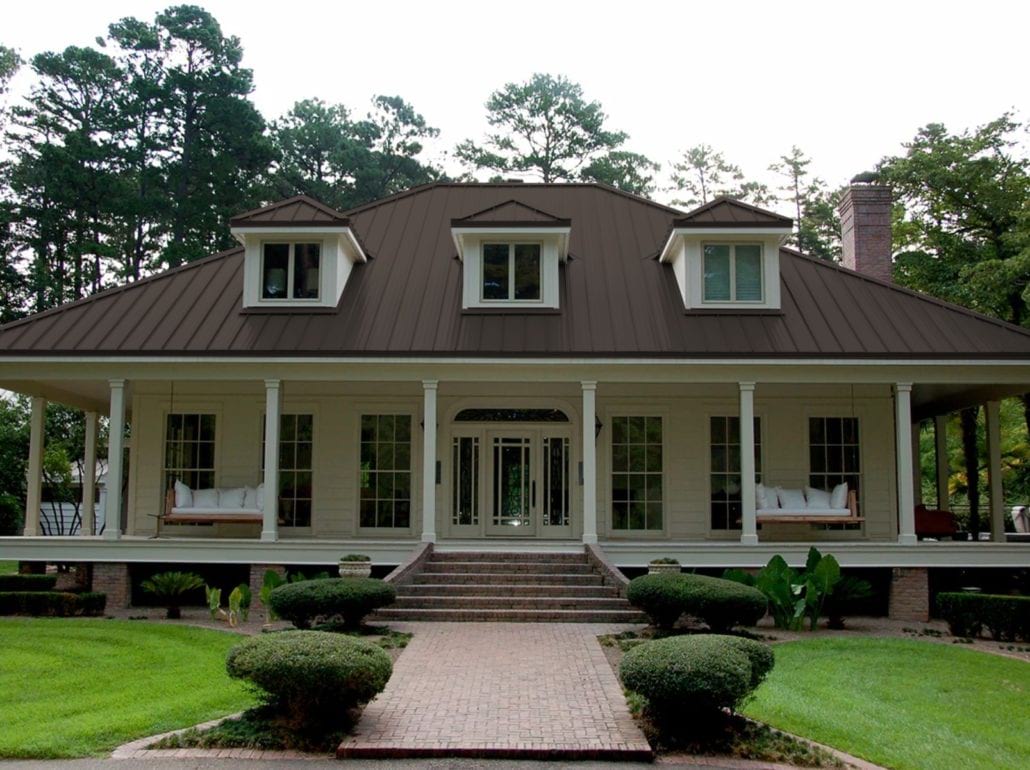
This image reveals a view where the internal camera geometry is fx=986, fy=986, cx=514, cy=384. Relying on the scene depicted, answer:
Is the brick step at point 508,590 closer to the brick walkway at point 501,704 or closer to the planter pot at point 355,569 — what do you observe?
the planter pot at point 355,569

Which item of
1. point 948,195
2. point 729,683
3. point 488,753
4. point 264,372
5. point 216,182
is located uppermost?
point 216,182

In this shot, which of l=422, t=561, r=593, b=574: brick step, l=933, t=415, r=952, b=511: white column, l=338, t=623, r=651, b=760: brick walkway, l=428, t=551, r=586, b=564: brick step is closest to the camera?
l=338, t=623, r=651, b=760: brick walkway

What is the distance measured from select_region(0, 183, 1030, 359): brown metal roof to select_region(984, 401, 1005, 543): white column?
1983 mm

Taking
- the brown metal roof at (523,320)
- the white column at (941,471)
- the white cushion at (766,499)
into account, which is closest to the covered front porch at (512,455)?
the white cushion at (766,499)

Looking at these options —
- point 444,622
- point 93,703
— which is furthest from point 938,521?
point 93,703

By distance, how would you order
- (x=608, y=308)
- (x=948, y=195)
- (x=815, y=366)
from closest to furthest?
(x=815, y=366) → (x=608, y=308) → (x=948, y=195)

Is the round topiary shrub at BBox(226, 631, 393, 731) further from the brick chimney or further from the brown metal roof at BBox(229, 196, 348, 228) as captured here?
the brick chimney

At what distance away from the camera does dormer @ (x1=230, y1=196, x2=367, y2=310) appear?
18.1 metres

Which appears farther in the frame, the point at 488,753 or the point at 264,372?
the point at 264,372

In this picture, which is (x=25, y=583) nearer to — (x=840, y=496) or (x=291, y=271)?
(x=291, y=271)

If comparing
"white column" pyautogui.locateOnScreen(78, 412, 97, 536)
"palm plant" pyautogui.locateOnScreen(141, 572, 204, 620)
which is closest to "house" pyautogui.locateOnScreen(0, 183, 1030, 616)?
"white column" pyautogui.locateOnScreen(78, 412, 97, 536)

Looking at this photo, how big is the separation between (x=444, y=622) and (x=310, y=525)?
19.3 ft

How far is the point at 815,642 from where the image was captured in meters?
12.9

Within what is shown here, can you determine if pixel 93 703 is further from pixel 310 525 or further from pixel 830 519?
pixel 830 519
